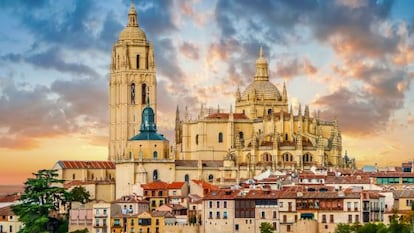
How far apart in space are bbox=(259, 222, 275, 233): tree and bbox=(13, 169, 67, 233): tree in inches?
567

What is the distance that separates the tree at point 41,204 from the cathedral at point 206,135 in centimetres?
594

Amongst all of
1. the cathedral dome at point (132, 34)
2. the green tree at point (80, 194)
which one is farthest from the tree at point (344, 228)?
the cathedral dome at point (132, 34)

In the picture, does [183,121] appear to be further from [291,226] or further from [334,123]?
[291,226]

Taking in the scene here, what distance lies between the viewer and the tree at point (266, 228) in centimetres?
6891

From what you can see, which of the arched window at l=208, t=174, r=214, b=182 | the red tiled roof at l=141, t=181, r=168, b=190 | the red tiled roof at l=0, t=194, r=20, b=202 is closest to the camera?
the red tiled roof at l=141, t=181, r=168, b=190

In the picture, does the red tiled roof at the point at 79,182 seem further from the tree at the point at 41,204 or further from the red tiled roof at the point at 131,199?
the red tiled roof at the point at 131,199

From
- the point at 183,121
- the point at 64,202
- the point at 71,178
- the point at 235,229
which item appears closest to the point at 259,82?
the point at 183,121

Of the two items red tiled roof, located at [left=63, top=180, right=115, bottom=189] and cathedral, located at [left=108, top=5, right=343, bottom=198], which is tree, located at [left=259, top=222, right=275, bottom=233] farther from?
red tiled roof, located at [left=63, top=180, right=115, bottom=189]

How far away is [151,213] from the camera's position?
75.6m

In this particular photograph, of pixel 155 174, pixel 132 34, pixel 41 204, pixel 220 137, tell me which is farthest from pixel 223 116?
pixel 41 204

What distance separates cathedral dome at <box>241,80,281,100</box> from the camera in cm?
10112

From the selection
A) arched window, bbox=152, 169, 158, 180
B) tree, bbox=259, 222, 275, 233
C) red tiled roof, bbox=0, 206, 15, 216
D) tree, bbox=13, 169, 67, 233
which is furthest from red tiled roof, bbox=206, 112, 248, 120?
tree, bbox=259, 222, 275, 233

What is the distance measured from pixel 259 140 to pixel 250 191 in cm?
2074

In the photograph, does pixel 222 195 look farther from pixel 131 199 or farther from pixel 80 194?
pixel 80 194
